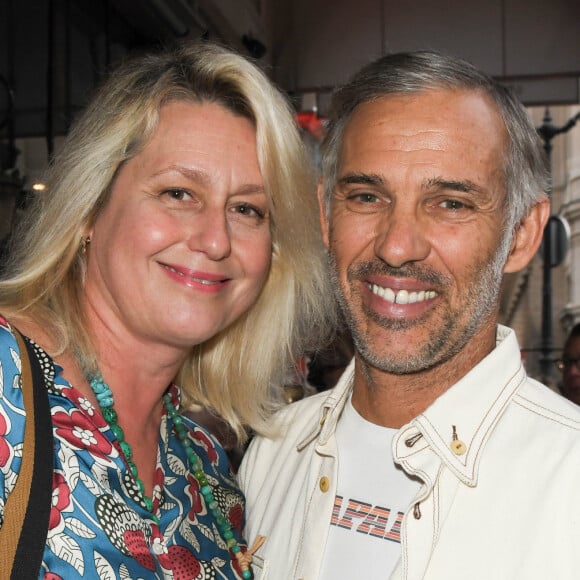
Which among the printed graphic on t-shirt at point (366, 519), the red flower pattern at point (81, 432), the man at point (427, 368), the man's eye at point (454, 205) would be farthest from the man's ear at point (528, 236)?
the red flower pattern at point (81, 432)

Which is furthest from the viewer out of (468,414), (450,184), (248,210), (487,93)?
(248,210)

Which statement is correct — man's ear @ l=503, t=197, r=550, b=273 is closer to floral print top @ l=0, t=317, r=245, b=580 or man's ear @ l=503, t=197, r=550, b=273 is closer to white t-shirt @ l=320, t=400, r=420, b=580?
white t-shirt @ l=320, t=400, r=420, b=580

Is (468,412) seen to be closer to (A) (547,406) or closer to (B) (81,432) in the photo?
(A) (547,406)

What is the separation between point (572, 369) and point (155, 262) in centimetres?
373

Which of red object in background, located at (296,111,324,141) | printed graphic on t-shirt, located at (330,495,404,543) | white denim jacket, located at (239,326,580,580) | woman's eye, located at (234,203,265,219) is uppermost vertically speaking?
red object in background, located at (296,111,324,141)

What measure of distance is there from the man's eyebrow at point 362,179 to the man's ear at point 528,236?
43cm

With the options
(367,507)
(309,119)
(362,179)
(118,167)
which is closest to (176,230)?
(118,167)

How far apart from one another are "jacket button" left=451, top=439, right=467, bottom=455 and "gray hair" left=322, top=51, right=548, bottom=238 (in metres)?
0.63

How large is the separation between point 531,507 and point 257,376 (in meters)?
1.26

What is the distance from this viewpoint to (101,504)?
196 cm

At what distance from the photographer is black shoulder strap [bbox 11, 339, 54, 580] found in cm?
165

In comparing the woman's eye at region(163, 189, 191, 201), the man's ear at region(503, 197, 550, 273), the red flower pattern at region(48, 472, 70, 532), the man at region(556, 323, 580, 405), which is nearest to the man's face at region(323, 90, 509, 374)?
the man's ear at region(503, 197, 550, 273)

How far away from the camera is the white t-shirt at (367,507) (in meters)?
2.08

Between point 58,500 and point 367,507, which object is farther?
point 367,507
